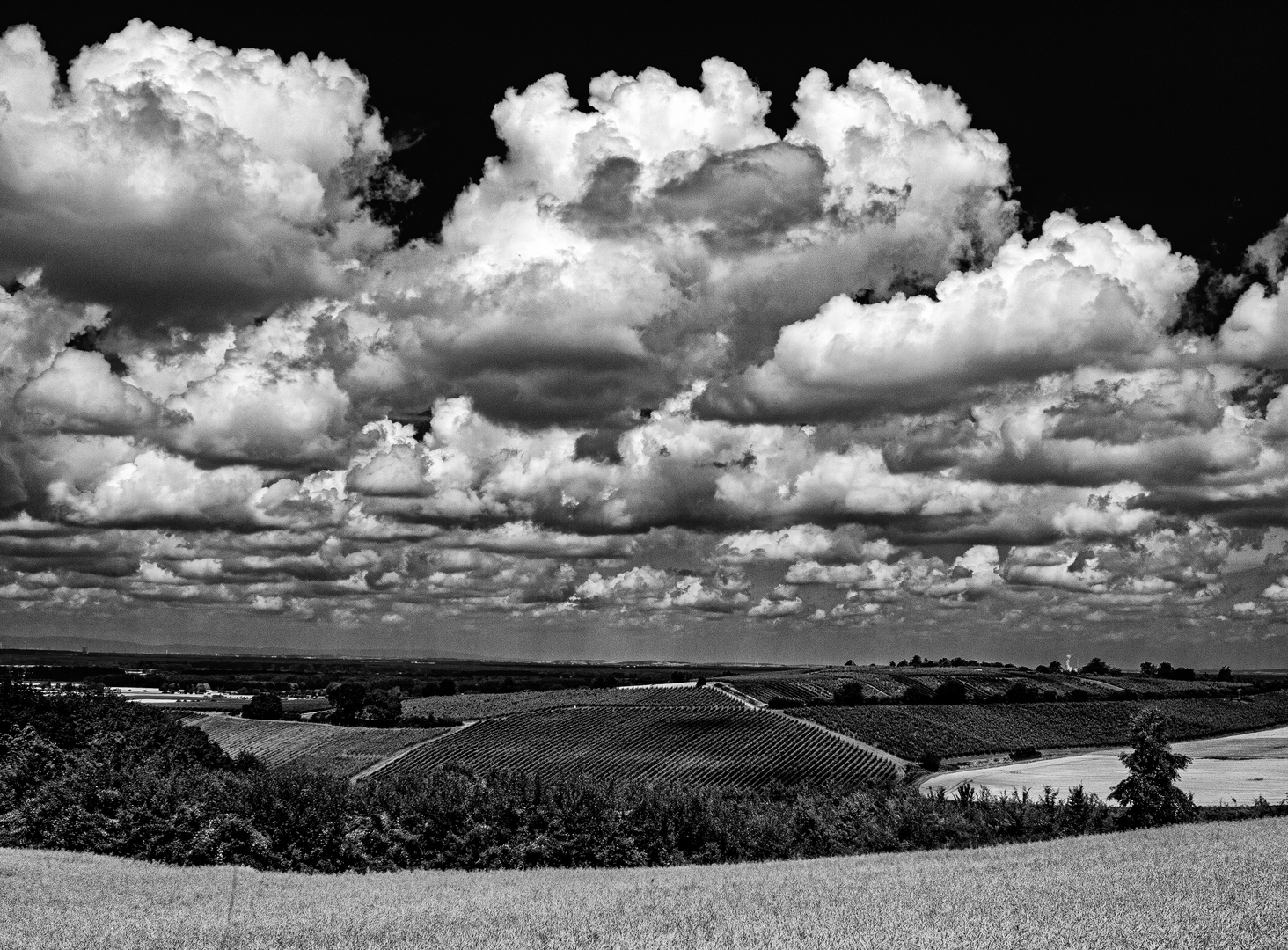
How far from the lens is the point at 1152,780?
59.5m

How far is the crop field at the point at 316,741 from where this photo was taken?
13375 centimetres

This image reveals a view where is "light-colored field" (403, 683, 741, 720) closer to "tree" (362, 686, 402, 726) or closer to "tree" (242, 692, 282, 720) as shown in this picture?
"tree" (362, 686, 402, 726)

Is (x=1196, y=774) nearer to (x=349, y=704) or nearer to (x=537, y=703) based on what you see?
(x=537, y=703)

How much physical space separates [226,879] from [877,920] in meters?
25.1

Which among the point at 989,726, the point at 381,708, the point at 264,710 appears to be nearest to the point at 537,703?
the point at 381,708

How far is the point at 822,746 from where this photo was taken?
142m

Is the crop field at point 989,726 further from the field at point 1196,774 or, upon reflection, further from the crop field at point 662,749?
the field at point 1196,774

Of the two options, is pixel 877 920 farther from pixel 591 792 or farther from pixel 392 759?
pixel 392 759

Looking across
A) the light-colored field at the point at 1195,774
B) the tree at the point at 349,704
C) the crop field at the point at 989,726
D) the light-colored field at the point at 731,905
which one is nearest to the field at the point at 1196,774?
the light-colored field at the point at 1195,774

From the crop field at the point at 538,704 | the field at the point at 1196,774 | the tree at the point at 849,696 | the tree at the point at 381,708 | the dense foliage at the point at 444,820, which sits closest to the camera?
the dense foliage at the point at 444,820

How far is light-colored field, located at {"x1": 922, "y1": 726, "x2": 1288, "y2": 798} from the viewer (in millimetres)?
95500

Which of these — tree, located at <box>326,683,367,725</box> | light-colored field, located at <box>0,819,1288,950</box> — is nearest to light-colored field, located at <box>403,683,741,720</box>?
tree, located at <box>326,683,367,725</box>

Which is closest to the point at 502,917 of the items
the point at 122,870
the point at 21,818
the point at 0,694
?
the point at 122,870

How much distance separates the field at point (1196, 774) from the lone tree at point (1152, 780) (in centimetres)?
1913
